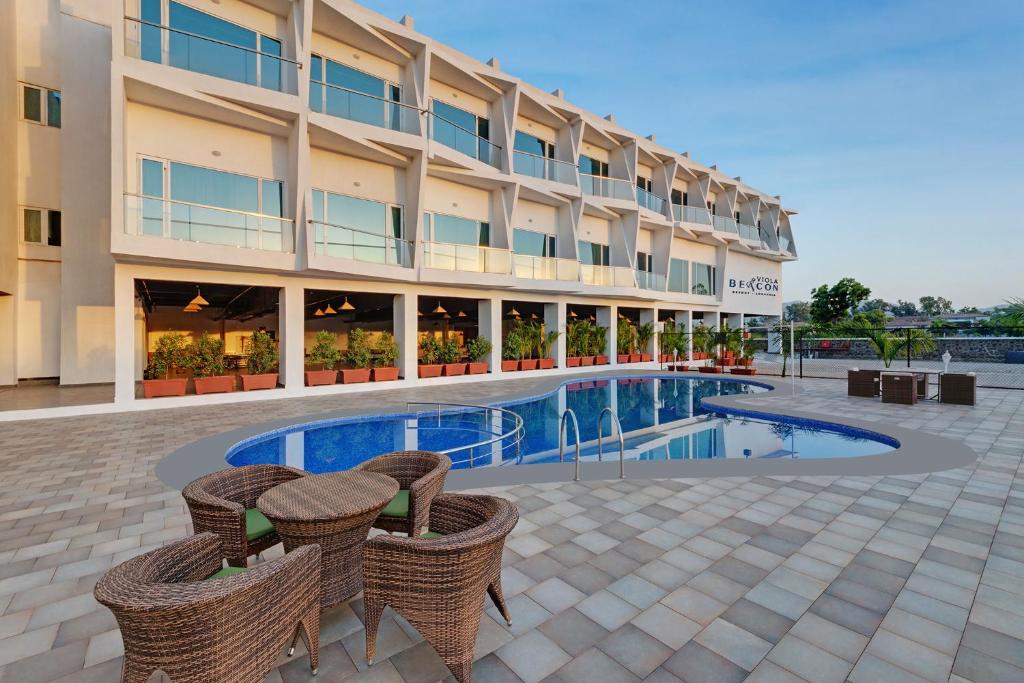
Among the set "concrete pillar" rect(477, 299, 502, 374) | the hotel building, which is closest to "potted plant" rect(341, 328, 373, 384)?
the hotel building

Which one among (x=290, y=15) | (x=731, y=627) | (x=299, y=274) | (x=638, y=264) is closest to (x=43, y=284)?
(x=299, y=274)

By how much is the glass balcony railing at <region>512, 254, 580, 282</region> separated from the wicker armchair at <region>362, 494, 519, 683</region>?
51.2ft

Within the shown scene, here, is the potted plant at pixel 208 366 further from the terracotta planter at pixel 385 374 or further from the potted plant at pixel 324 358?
the terracotta planter at pixel 385 374

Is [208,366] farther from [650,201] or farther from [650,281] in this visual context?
[650,201]

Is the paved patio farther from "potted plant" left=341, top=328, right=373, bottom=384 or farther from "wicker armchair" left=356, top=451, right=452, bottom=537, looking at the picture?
"potted plant" left=341, top=328, right=373, bottom=384

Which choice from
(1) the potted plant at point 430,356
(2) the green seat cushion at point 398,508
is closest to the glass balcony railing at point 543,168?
(1) the potted plant at point 430,356

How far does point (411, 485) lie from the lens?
3621 millimetres

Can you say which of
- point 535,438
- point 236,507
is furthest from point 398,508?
point 535,438

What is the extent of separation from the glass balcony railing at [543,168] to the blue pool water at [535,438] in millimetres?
10143

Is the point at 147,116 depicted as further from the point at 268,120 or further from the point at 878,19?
the point at 878,19

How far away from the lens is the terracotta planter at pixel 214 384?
12227mm

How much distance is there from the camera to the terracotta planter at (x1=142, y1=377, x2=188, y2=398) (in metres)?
11.7

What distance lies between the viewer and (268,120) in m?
12.4

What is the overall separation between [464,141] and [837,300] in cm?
4688
